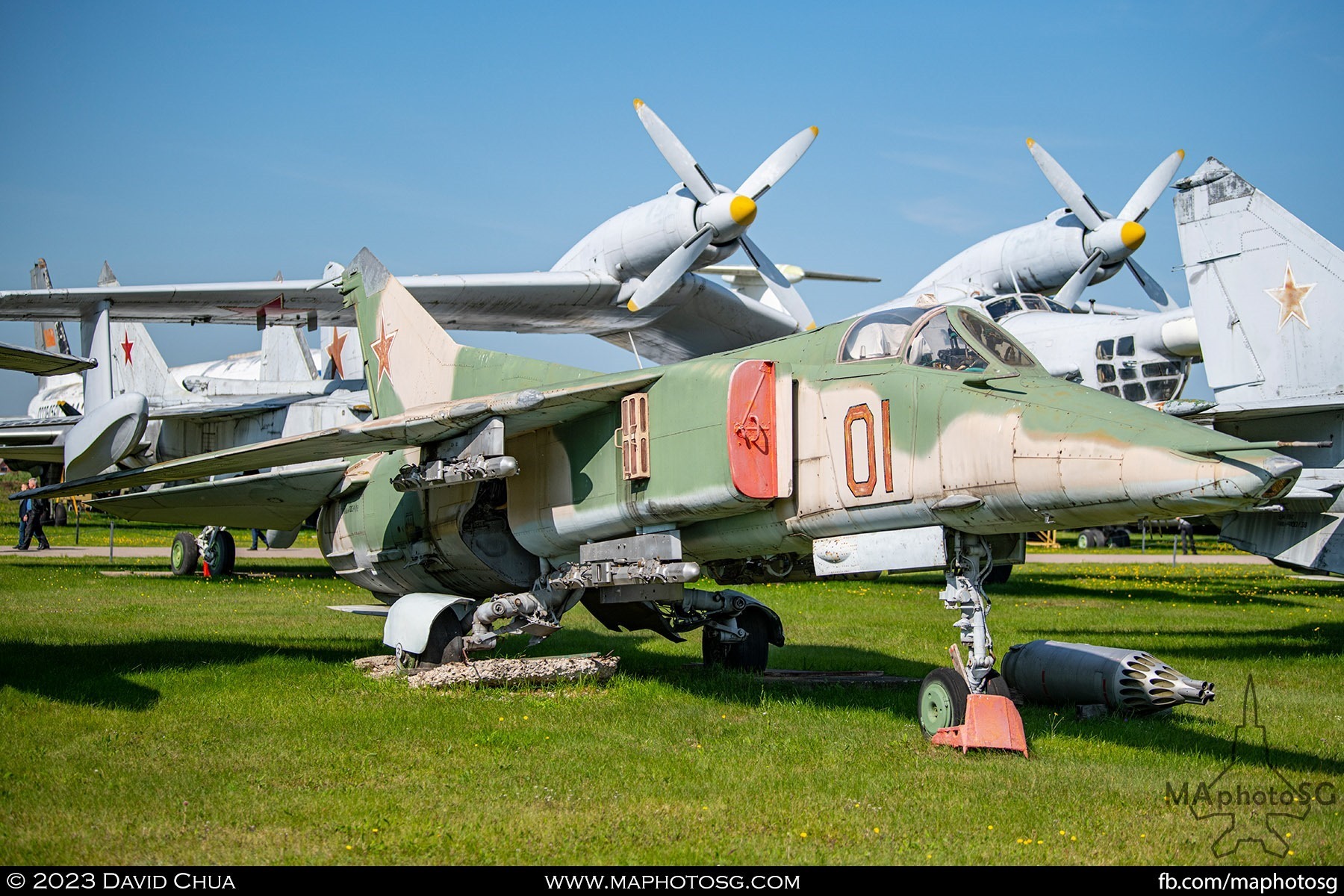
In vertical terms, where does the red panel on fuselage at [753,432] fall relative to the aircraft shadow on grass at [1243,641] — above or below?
above

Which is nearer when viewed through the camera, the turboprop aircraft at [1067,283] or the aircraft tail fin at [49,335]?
the turboprop aircraft at [1067,283]

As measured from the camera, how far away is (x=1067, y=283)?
23.5 m

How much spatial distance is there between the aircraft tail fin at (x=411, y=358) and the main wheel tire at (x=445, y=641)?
7.59ft

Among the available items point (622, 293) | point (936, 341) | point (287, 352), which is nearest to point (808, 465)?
point (936, 341)

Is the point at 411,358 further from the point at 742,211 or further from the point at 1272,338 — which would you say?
the point at 1272,338

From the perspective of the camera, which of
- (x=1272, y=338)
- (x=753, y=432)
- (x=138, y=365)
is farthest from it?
(x=138, y=365)

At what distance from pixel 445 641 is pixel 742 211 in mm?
12772

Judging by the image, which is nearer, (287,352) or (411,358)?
(411,358)

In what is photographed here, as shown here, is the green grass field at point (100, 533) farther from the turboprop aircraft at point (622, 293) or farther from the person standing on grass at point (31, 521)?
the turboprop aircraft at point (622, 293)

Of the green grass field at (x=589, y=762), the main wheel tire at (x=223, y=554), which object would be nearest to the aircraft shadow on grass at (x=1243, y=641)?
the green grass field at (x=589, y=762)

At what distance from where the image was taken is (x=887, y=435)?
813 cm

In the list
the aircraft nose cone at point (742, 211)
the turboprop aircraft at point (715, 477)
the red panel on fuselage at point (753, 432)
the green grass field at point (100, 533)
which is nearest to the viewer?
the turboprop aircraft at point (715, 477)

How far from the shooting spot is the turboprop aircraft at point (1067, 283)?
61.3 ft
